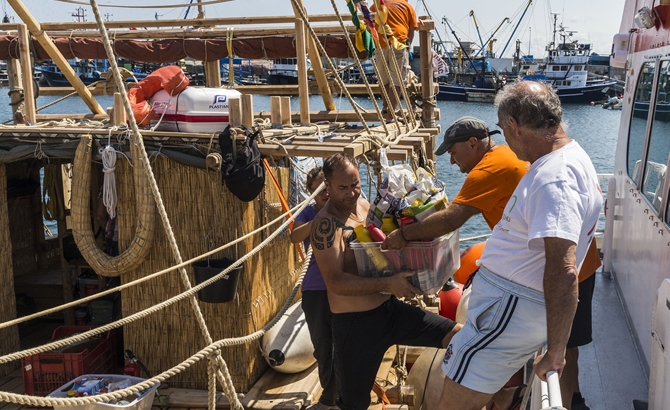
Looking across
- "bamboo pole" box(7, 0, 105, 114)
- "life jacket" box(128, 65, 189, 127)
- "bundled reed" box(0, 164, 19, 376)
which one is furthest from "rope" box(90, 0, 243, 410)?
"bamboo pole" box(7, 0, 105, 114)

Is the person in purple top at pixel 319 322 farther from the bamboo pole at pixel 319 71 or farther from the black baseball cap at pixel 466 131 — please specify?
the bamboo pole at pixel 319 71

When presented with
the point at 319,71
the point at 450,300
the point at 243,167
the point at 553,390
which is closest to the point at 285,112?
the point at 319,71

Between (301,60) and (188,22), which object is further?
(188,22)

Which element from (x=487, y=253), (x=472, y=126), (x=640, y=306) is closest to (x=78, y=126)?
(x=472, y=126)

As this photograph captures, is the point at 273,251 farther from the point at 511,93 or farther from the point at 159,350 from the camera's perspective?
the point at 511,93

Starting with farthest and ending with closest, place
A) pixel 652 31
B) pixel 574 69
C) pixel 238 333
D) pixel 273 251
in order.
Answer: pixel 574 69 < pixel 273 251 < pixel 238 333 < pixel 652 31

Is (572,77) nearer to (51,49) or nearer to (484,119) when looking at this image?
(484,119)

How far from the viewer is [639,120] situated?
5445 millimetres

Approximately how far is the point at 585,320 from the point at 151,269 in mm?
3379

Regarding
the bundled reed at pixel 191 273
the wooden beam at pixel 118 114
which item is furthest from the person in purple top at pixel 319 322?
the wooden beam at pixel 118 114

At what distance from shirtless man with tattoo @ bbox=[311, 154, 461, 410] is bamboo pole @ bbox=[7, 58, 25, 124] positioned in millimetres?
4116

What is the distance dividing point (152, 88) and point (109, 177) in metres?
0.80

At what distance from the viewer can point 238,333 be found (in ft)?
17.5

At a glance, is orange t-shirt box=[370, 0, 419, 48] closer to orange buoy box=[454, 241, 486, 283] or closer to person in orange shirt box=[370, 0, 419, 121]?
person in orange shirt box=[370, 0, 419, 121]
